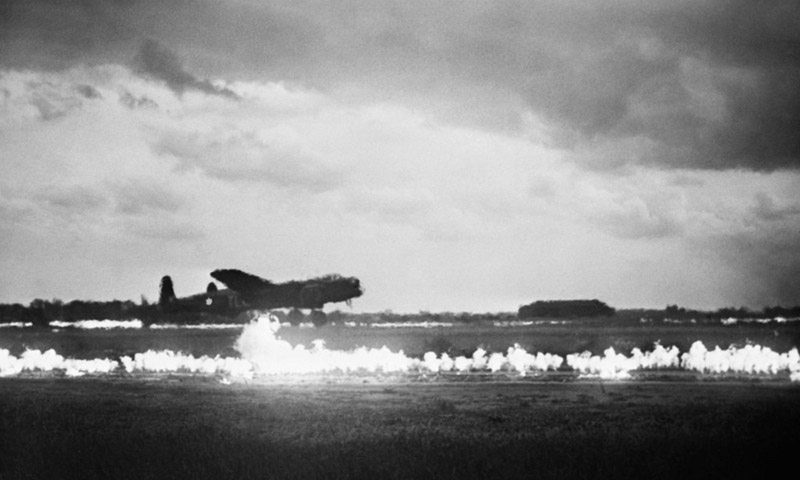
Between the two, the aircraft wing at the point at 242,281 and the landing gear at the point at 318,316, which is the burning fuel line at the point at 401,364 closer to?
the landing gear at the point at 318,316

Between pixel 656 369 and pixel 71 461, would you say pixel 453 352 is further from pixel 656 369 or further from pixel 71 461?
pixel 71 461

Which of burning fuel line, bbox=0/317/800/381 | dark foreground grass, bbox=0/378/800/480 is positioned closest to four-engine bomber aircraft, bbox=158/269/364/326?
burning fuel line, bbox=0/317/800/381

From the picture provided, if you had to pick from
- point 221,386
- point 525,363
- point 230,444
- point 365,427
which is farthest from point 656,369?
point 230,444

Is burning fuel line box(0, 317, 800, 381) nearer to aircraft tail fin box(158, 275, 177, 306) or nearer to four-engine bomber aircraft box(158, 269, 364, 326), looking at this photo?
four-engine bomber aircraft box(158, 269, 364, 326)

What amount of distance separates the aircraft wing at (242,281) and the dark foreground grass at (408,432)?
77486mm

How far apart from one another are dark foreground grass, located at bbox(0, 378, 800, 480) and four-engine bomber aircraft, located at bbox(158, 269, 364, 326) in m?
63.4

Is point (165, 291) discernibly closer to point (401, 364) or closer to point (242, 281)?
point (242, 281)

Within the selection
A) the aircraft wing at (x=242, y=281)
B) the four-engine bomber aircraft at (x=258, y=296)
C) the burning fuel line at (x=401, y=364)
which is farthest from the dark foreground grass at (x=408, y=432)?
the aircraft wing at (x=242, y=281)

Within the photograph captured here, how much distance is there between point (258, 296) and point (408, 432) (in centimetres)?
9156

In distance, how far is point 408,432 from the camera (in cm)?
2239

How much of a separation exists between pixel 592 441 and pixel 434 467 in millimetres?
4714

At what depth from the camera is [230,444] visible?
67.4 feet

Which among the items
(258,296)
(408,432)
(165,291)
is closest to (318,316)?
(258,296)

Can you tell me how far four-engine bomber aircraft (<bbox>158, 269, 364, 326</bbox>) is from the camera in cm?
9888
